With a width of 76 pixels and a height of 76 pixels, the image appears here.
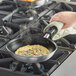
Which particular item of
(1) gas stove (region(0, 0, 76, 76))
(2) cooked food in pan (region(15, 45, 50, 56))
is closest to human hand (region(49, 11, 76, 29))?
(1) gas stove (region(0, 0, 76, 76))

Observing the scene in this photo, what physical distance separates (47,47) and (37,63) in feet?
0.50

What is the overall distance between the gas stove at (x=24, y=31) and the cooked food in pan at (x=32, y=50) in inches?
1.6

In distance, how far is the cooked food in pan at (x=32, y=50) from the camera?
896mm

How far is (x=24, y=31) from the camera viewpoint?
42.7 inches

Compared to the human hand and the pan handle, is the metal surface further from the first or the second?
the human hand

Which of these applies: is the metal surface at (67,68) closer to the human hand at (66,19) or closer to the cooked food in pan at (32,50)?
the cooked food in pan at (32,50)

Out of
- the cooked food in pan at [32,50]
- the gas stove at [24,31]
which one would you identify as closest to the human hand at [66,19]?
the gas stove at [24,31]

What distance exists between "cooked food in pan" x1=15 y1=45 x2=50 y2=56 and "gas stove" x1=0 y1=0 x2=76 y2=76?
4 centimetres

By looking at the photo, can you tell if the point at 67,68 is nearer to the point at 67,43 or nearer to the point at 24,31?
the point at 67,43

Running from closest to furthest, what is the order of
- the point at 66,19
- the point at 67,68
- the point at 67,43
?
the point at 67,68, the point at 67,43, the point at 66,19

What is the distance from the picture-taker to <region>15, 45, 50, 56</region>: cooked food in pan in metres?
0.90

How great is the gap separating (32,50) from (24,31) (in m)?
0.18

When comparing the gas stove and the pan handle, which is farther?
the pan handle

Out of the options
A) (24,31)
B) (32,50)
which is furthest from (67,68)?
(24,31)
